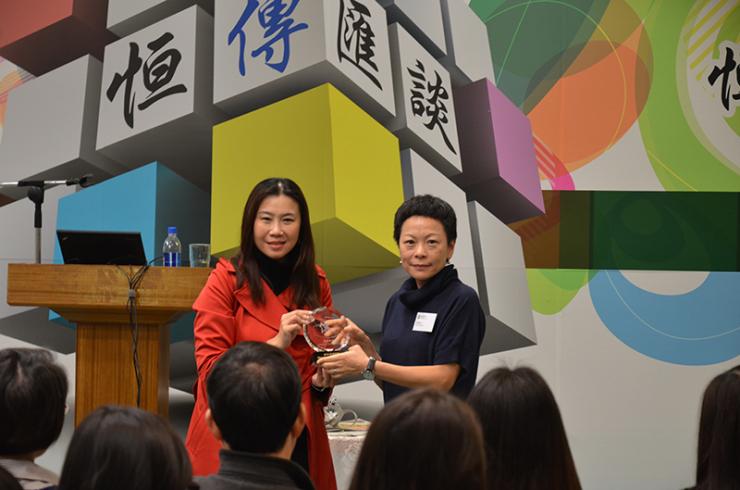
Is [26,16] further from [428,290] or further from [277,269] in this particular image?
[428,290]

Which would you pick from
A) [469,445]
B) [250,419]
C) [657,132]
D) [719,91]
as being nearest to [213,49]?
[657,132]

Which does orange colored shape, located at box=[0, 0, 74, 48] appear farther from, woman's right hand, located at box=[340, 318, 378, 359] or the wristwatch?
the wristwatch

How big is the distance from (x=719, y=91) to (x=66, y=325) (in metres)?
3.26

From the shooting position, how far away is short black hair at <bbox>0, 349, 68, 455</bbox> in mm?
1533

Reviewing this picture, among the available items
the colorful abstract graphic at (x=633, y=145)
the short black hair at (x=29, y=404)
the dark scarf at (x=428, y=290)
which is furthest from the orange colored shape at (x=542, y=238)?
the short black hair at (x=29, y=404)

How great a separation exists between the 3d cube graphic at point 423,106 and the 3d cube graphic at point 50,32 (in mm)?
1487

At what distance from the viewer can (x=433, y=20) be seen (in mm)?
4445

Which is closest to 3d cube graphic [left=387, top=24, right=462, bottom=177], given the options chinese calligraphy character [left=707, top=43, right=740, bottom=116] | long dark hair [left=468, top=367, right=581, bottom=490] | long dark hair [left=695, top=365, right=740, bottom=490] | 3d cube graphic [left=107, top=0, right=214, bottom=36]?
3d cube graphic [left=107, top=0, right=214, bottom=36]

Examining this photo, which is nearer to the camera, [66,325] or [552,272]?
[66,325]

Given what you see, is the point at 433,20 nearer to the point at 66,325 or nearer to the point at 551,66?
the point at 551,66

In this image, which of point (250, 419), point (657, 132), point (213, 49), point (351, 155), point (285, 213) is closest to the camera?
point (250, 419)

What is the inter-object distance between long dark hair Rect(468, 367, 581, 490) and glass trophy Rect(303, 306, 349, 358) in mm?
829

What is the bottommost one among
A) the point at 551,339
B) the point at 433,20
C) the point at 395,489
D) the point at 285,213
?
the point at 395,489

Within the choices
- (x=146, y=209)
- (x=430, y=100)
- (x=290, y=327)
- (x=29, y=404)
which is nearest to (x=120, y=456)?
(x=29, y=404)
